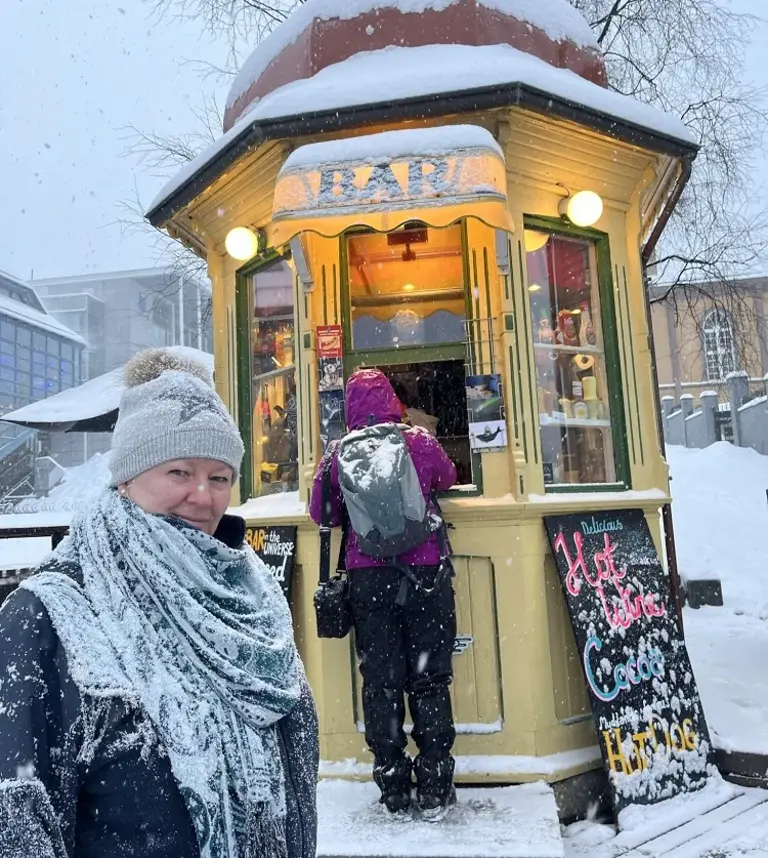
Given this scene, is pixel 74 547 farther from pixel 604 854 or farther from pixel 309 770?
pixel 604 854

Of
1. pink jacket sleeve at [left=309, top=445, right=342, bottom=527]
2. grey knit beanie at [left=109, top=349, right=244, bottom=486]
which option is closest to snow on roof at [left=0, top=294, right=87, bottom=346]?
pink jacket sleeve at [left=309, top=445, right=342, bottom=527]

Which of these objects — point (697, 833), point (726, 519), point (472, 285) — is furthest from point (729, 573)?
point (472, 285)

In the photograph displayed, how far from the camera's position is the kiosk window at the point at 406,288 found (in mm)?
4734

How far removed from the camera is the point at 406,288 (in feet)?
17.7

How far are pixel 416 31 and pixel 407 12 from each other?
155 mm

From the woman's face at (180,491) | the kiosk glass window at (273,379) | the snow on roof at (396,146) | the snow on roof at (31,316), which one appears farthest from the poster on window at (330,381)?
the snow on roof at (31,316)

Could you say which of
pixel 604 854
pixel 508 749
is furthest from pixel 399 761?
pixel 604 854

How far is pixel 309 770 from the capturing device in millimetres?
1424

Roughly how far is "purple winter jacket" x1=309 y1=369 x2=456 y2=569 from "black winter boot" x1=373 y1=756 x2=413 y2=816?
3.32ft

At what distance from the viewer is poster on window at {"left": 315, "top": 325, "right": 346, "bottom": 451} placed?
14.5ft

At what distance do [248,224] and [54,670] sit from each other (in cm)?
428

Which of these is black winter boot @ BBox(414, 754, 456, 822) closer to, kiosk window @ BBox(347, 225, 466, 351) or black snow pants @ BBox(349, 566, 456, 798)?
black snow pants @ BBox(349, 566, 456, 798)

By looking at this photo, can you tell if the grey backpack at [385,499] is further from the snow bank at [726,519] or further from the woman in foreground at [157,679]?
the snow bank at [726,519]

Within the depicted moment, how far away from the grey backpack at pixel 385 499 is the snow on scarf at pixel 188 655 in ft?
6.31
